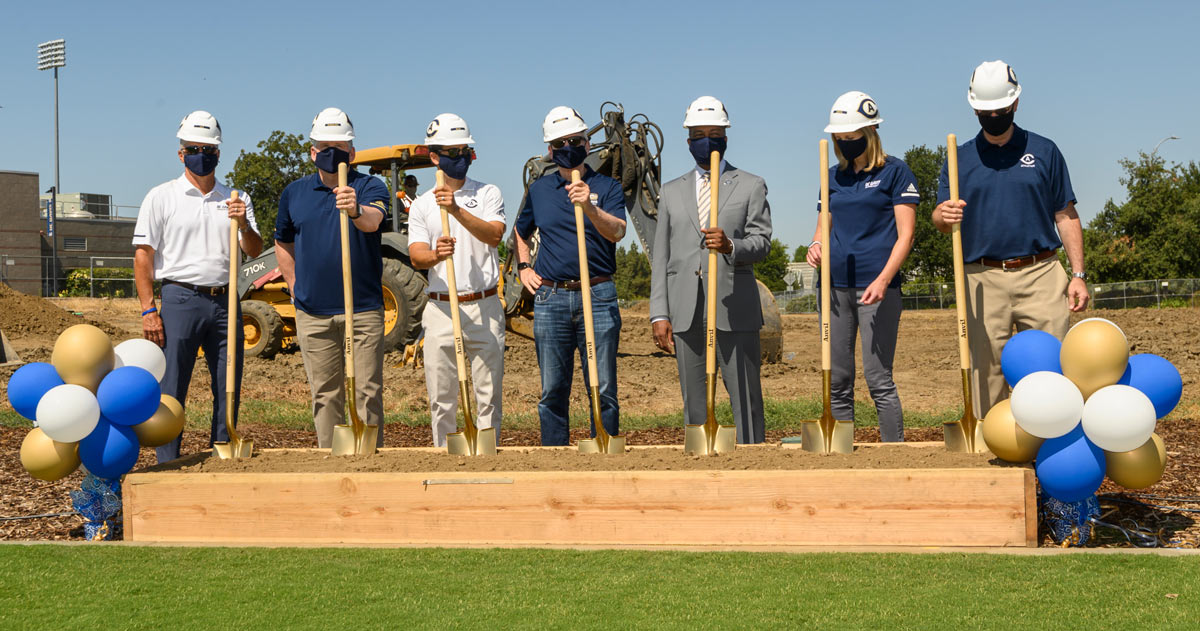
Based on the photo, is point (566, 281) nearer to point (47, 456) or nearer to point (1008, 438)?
point (1008, 438)

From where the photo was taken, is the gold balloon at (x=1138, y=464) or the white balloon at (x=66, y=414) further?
the white balloon at (x=66, y=414)

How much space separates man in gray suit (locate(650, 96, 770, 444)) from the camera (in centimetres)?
563

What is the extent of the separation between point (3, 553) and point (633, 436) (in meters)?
5.36

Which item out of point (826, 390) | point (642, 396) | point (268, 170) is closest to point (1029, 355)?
point (826, 390)

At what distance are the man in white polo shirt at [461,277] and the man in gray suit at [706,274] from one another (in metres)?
0.84

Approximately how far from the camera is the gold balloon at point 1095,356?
442 centimetres

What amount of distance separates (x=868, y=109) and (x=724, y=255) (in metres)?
0.94

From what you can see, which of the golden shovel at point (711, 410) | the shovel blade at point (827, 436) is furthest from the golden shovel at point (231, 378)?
the shovel blade at point (827, 436)

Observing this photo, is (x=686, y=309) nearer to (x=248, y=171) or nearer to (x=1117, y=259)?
(x=248, y=171)

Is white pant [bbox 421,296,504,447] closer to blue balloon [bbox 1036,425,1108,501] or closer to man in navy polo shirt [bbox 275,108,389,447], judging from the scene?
man in navy polo shirt [bbox 275,108,389,447]

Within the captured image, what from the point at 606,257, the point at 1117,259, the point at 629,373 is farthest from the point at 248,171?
the point at 606,257

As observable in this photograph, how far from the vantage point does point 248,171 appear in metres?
36.9

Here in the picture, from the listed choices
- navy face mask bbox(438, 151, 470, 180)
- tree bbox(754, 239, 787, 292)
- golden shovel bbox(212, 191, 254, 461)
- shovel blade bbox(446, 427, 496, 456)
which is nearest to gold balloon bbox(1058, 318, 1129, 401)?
shovel blade bbox(446, 427, 496, 456)

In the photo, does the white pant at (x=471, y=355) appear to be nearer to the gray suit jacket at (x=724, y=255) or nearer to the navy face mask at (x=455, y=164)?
the navy face mask at (x=455, y=164)
